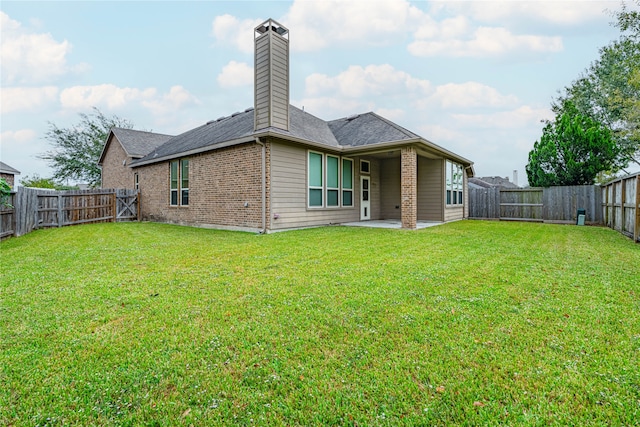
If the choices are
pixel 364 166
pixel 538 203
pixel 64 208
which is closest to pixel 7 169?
pixel 64 208

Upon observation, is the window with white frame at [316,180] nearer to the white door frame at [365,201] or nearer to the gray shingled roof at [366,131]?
the gray shingled roof at [366,131]

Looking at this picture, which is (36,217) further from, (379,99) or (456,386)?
(379,99)

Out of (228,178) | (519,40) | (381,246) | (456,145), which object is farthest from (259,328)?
(456,145)

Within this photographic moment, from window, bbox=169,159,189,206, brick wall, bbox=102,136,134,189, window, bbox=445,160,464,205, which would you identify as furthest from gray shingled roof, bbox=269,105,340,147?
brick wall, bbox=102,136,134,189

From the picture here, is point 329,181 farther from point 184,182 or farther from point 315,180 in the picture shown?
point 184,182

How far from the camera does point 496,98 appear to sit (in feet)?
53.5

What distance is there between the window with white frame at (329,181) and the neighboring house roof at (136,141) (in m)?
11.9

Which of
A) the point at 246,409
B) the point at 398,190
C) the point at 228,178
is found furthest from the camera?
the point at 398,190

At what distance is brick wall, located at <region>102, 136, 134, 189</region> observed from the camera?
1739 cm

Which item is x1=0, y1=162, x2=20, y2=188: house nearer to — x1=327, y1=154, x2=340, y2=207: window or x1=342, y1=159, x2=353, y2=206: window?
x1=327, y1=154, x2=340, y2=207: window

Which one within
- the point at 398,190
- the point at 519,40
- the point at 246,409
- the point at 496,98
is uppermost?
the point at 519,40

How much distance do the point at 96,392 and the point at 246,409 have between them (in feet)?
3.07

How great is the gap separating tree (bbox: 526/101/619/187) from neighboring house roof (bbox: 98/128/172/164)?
816 inches

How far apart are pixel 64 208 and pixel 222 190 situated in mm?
6568
